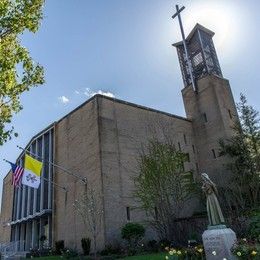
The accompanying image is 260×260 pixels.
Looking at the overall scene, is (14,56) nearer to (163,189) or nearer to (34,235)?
(163,189)

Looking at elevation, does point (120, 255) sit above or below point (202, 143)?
below

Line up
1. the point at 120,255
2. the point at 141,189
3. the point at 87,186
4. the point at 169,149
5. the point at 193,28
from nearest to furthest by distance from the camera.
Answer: the point at 120,255 → the point at 141,189 → the point at 169,149 → the point at 87,186 → the point at 193,28

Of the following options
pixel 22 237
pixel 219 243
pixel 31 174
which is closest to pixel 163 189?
pixel 31 174

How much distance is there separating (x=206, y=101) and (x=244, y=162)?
8.97 metres

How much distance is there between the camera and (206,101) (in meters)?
37.6

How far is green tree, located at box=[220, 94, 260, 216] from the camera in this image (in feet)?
98.5

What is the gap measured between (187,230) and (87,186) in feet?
30.5

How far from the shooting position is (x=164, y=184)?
2322 cm

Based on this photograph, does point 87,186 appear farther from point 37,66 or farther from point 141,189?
point 37,66

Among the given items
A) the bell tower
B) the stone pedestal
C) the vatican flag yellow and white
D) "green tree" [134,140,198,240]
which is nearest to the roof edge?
the bell tower

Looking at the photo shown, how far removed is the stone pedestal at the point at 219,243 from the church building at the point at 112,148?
13866 millimetres

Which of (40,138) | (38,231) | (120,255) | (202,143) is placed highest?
(40,138)

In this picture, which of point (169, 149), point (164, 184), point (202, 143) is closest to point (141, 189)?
point (164, 184)

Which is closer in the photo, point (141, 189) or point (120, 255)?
point (120, 255)
